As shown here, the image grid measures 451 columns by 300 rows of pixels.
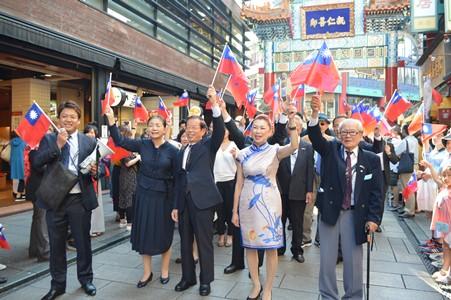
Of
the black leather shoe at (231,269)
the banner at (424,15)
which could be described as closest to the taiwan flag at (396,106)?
the black leather shoe at (231,269)

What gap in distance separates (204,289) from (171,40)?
12105mm

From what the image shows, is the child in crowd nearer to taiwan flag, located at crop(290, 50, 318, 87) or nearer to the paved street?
the paved street

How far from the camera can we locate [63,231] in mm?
3836

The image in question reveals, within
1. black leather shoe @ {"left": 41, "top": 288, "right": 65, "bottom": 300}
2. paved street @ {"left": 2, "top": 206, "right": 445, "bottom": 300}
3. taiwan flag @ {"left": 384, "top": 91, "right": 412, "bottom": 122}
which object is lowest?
paved street @ {"left": 2, "top": 206, "right": 445, "bottom": 300}

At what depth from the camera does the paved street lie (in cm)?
393

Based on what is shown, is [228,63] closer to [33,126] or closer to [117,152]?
[117,152]

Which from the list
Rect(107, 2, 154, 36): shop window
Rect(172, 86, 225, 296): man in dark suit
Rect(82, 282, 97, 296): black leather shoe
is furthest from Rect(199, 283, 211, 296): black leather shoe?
Rect(107, 2, 154, 36): shop window

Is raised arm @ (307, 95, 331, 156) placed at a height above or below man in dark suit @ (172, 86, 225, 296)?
above

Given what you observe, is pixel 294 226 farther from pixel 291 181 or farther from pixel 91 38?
pixel 91 38

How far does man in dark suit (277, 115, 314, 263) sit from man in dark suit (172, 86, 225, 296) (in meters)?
1.60

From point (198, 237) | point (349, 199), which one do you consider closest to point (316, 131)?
point (349, 199)

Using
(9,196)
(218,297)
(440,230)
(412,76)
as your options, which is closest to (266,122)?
(218,297)

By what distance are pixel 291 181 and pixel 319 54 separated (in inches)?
72.7

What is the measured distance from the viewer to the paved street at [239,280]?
12.9 ft
